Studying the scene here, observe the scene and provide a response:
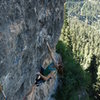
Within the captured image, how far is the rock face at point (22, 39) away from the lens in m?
7.98

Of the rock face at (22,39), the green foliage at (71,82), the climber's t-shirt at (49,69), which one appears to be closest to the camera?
the rock face at (22,39)

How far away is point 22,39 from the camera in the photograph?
9195mm

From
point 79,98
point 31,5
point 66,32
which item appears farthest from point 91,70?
point 31,5

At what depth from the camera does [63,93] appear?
79.9 ft

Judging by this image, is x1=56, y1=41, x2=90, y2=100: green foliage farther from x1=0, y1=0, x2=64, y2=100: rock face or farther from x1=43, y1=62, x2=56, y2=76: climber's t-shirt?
x1=0, y1=0, x2=64, y2=100: rock face

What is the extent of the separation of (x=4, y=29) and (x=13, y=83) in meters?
2.70

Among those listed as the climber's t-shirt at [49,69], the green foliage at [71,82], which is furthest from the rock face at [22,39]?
the green foliage at [71,82]

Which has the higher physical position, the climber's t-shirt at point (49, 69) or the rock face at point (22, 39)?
the rock face at point (22, 39)

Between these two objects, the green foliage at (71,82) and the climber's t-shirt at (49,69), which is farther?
the green foliage at (71,82)

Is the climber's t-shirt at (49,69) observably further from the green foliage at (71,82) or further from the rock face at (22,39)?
the green foliage at (71,82)

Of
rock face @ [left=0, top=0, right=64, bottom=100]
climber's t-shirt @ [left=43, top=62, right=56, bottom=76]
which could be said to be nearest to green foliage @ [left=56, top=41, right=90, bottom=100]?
climber's t-shirt @ [left=43, top=62, right=56, bottom=76]

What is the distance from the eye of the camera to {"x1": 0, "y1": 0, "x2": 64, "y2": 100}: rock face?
26.2 ft

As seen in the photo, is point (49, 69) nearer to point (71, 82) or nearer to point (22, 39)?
point (22, 39)

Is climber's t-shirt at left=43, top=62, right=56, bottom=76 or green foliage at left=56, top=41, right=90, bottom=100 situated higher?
climber's t-shirt at left=43, top=62, right=56, bottom=76
